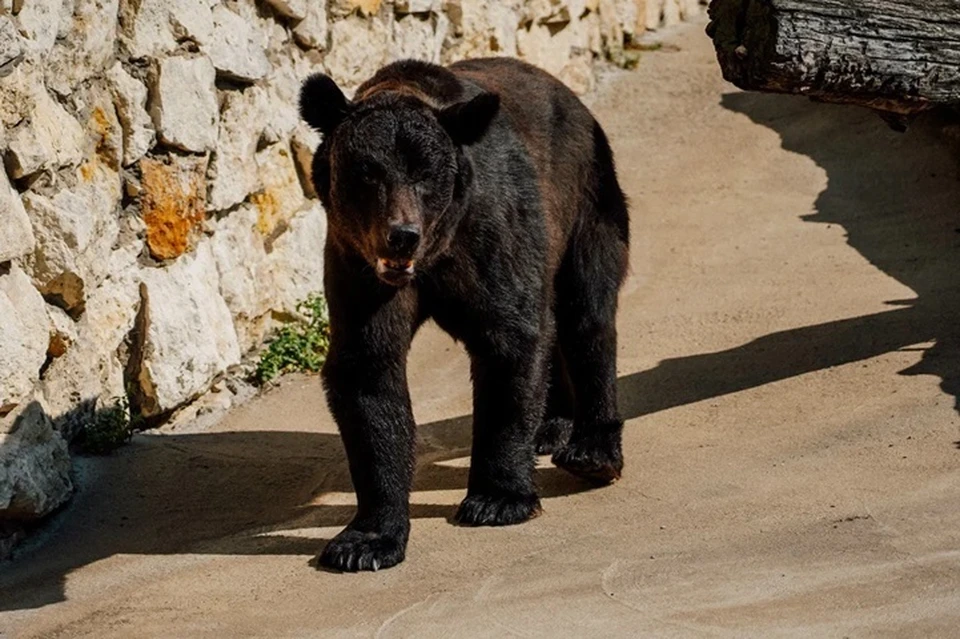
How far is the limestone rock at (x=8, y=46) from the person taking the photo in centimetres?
647

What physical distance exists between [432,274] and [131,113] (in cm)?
211

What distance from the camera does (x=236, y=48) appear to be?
Answer: 27.8 ft

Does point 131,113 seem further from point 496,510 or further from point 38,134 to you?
point 496,510

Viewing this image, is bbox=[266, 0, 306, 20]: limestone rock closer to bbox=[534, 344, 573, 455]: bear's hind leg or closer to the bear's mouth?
bbox=[534, 344, 573, 455]: bear's hind leg

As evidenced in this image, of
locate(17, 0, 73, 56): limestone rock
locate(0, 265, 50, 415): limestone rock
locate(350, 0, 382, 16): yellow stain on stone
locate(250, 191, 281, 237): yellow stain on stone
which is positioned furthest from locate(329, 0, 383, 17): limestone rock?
locate(0, 265, 50, 415): limestone rock

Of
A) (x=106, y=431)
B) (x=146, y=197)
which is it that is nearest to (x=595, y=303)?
(x=146, y=197)

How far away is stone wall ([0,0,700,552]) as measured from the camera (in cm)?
668

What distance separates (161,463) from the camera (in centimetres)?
753

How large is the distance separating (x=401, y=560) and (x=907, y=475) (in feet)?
6.83

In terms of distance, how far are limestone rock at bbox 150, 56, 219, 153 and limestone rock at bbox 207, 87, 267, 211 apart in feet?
0.52

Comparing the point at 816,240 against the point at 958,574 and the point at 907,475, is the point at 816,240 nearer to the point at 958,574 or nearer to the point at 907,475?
the point at 907,475

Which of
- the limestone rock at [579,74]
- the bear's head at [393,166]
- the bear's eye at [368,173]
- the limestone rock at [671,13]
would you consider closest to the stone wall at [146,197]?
the bear's head at [393,166]

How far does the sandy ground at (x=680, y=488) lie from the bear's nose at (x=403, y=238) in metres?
1.22

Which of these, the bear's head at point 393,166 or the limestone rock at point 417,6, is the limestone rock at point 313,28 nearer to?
the limestone rock at point 417,6
